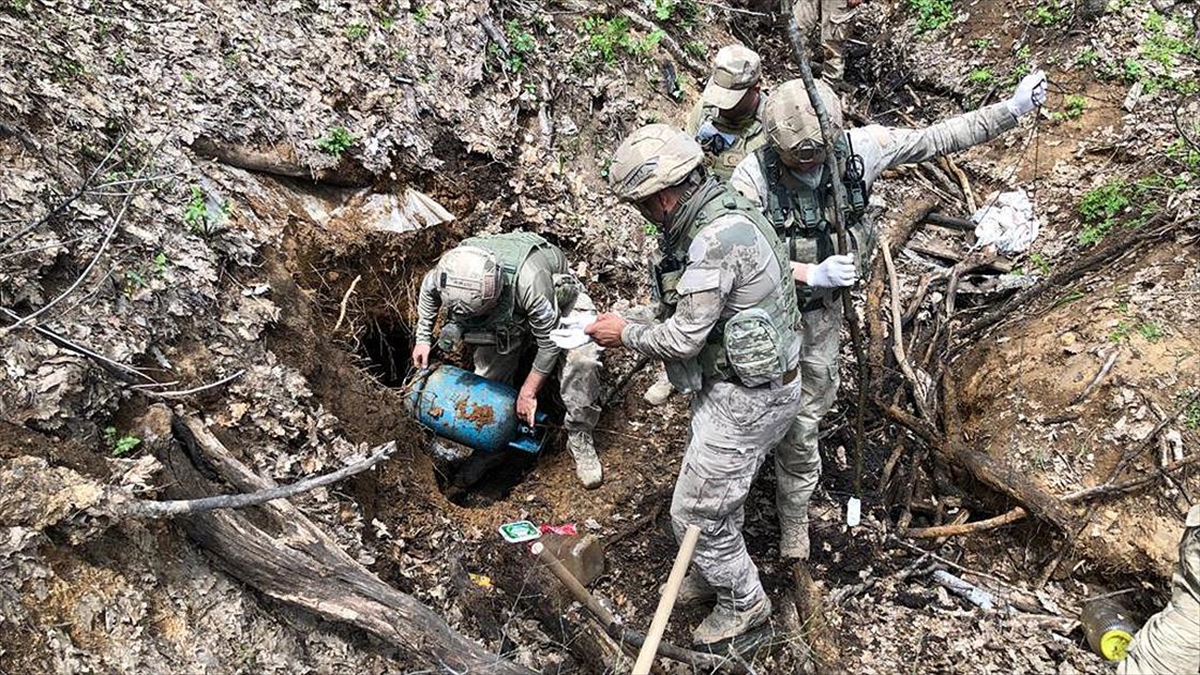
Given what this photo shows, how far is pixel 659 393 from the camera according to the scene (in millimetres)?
4953

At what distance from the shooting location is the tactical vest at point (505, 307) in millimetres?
4242

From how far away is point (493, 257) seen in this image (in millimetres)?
4148

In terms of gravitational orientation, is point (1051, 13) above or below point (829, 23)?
above

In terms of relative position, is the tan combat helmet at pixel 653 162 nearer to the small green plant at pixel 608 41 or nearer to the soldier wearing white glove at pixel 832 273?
the soldier wearing white glove at pixel 832 273

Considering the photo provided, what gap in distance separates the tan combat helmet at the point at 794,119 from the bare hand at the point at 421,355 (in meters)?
2.34

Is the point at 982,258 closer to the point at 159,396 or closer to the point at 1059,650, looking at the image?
the point at 1059,650

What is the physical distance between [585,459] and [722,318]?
A: 1.84m

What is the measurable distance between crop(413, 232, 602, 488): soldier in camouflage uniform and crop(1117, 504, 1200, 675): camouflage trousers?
2724 mm

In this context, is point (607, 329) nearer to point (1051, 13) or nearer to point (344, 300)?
point (344, 300)

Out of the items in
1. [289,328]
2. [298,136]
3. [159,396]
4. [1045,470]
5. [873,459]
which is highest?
[298,136]

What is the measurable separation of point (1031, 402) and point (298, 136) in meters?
4.52

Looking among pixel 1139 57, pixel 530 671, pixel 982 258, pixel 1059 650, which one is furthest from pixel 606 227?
pixel 1139 57

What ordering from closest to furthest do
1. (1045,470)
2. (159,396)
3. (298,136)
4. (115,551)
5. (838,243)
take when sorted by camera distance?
(115,551) < (159,396) < (838,243) < (1045,470) < (298,136)

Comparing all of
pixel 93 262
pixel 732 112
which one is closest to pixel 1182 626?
pixel 732 112
